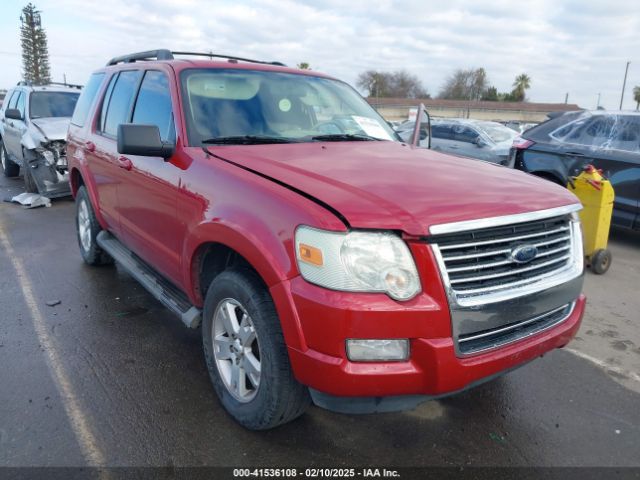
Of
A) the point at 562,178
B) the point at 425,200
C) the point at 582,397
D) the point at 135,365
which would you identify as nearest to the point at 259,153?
the point at 425,200

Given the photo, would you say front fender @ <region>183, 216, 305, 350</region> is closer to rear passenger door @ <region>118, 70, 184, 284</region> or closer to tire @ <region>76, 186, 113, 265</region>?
rear passenger door @ <region>118, 70, 184, 284</region>

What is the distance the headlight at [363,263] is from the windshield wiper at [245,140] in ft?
4.22

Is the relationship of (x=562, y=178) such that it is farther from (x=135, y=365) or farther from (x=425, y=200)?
(x=135, y=365)

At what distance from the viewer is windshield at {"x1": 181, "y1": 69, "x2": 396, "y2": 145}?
320 cm

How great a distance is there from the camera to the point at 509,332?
2.35 metres

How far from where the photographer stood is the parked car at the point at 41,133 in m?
8.50

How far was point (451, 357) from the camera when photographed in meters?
2.08

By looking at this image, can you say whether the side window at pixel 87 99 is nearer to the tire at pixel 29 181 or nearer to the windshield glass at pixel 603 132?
the tire at pixel 29 181

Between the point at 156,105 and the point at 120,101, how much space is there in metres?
0.96

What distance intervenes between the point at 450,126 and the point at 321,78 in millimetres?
8737

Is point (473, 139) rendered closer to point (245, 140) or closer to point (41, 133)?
point (41, 133)

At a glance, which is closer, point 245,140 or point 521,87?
point 245,140

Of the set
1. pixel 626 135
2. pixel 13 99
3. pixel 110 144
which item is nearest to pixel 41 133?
pixel 13 99

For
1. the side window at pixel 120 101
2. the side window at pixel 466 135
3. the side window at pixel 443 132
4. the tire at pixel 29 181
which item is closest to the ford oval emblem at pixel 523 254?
the side window at pixel 120 101
